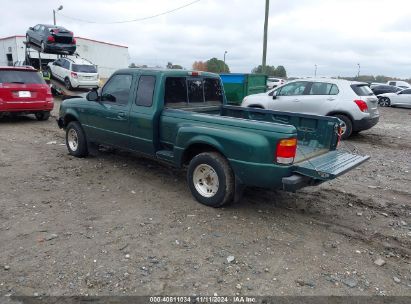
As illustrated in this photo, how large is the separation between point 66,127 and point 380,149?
748cm

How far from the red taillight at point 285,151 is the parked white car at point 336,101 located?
5.91m

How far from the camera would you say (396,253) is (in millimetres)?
3828

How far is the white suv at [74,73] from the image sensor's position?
18.1 meters

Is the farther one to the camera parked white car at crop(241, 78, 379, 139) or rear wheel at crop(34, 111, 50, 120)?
rear wheel at crop(34, 111, 50, 120)

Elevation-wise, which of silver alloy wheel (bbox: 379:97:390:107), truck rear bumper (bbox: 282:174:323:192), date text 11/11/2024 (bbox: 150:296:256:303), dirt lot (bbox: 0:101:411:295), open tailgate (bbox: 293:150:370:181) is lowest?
date text 11/11/2024 (bbox: 150:296:256:303)

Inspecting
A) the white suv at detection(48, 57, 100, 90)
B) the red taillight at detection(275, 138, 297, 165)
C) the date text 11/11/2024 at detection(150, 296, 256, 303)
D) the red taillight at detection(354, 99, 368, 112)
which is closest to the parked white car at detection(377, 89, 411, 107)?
the red taillight at detection(354, 99, 368, 112)

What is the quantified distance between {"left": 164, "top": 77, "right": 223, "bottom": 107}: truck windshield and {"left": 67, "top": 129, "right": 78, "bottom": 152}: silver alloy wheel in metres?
2.72

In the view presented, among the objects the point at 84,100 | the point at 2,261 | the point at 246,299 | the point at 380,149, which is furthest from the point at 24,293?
the point at 380,149

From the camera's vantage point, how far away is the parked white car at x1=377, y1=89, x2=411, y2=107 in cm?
2205

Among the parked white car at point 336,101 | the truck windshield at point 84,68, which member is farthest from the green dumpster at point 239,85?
the truck windshield at point 84,68

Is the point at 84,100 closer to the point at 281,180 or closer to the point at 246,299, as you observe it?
the point at 281,180

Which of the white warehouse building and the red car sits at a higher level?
the white warehouse building

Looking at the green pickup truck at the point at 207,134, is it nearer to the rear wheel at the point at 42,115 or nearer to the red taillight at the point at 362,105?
the red taillight at the point at 362,105

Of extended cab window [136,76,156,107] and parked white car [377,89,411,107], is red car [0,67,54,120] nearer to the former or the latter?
extended cab window [136,76,156,107]
